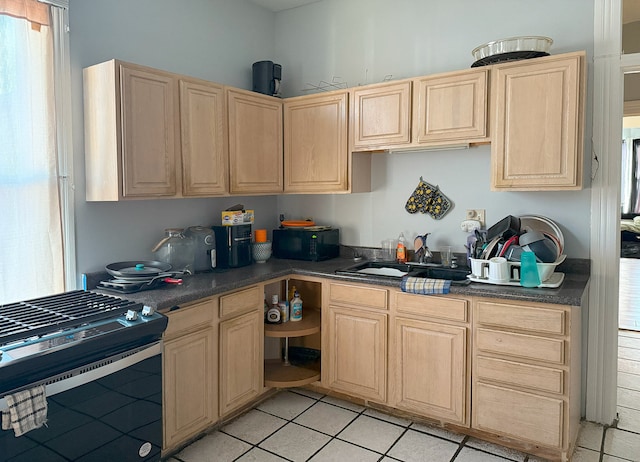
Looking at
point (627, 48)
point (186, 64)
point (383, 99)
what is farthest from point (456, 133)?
point (186, 64)

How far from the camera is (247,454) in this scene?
250cm

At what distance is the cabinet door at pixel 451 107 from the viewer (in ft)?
8.82

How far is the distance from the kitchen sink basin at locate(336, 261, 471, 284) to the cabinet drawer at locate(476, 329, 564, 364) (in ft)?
1.23

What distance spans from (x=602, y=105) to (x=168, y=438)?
2909 mm

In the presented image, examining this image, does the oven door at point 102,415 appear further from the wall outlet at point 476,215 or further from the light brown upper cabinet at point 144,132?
the wall outlet at point 476,215

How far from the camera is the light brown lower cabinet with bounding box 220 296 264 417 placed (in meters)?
2.68

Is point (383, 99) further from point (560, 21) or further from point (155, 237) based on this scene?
point (155, 237)

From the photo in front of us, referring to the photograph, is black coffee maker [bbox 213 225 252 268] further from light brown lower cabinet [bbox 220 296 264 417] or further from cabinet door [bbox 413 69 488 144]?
cabinet door [bbox 413 69 488 144]

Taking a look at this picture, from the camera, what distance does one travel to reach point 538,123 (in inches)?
99.7

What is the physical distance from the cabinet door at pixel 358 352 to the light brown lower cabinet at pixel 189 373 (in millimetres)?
783

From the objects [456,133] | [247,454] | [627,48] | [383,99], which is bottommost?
[247,454]

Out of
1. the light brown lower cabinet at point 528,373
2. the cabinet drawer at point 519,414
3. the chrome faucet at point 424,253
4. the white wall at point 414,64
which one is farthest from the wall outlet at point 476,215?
the cabinet drawer at point 519,414

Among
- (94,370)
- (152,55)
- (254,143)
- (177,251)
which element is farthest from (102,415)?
(152,55)

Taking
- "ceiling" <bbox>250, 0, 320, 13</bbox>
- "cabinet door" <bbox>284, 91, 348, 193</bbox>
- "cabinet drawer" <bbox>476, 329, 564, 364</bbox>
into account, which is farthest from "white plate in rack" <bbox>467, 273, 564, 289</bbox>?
"ceiling" <bbox>250, 0, 320, 13</bbox>
